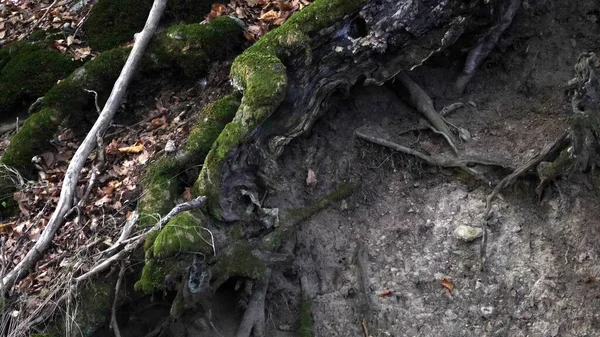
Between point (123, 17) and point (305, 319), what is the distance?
13.6 feet

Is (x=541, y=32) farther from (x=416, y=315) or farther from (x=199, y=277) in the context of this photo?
(x=199, y=277)

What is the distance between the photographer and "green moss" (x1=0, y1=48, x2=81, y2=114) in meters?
6.61

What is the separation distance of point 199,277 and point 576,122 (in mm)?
3509

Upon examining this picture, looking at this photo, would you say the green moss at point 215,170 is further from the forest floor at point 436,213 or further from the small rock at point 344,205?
the small rock at point 344,205

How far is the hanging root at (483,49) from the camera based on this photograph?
20.7 feet

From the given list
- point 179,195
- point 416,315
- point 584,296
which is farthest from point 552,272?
point 179,195

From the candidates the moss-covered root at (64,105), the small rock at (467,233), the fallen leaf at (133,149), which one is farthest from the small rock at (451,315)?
the moss-covered root at (64,105)

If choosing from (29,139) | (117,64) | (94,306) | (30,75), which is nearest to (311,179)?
(94,306)

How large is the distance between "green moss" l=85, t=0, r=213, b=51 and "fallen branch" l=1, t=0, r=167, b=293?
0.98 feet

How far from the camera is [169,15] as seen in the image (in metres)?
6.95

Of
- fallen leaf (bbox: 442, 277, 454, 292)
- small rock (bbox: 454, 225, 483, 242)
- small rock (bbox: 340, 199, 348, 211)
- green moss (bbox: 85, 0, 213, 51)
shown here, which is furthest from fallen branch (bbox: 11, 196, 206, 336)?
green moss (bbox: 85, 0, 213, 51)

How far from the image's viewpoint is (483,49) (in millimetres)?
6469

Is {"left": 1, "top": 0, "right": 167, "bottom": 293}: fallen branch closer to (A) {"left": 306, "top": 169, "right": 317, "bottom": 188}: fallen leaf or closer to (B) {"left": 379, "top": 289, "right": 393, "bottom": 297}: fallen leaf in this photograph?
(A) {"left": 306, "top": 169, "right": 317, "bottom": 188}: fallen leaf

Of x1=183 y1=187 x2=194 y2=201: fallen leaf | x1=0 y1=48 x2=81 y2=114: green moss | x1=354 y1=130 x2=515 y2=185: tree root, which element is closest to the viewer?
x1=183 y1=187 x2=194 y2=201: fallen leaf
